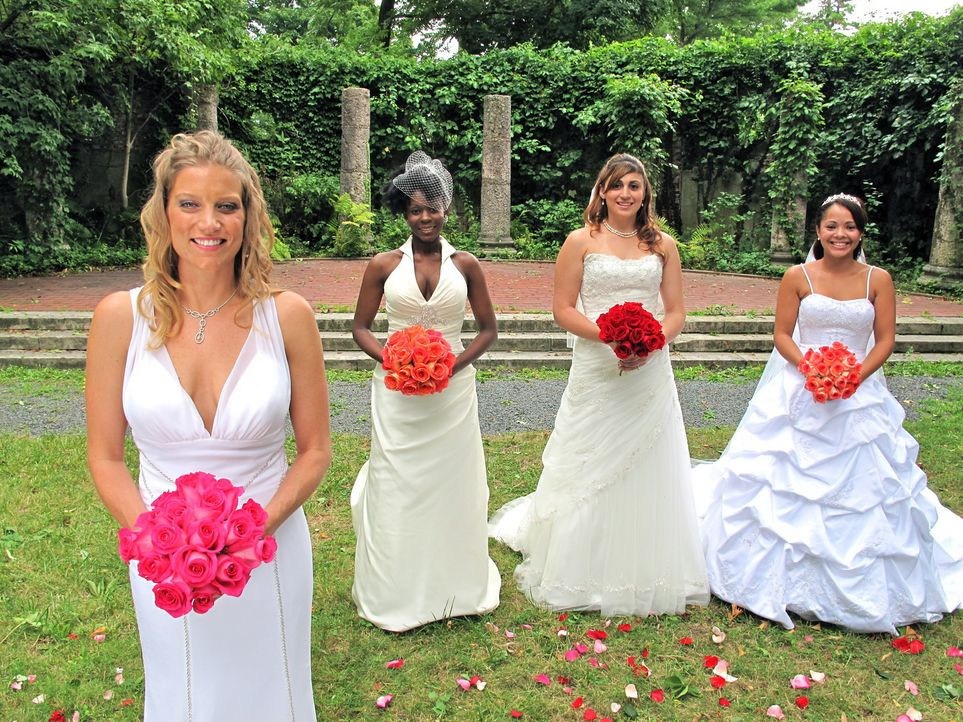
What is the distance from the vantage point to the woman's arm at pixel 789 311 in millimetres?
4770

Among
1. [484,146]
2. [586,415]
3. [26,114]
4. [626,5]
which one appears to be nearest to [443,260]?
[586,415]

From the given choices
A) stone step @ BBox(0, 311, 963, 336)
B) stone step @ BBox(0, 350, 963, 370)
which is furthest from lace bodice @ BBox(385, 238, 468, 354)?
stone step @ BBox(0, 311, 963, 336)

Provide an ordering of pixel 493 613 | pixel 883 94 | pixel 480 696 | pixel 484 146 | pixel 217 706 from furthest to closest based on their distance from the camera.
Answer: pixel 484 146, pixel 883 94, pixel 493 613, pixel 480 696, pixel 217 706

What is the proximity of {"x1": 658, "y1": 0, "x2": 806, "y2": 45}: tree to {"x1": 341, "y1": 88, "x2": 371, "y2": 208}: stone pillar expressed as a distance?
17.8 meters

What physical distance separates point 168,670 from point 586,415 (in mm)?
2908

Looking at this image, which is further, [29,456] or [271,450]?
[29,456]

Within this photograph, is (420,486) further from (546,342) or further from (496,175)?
(496,175)

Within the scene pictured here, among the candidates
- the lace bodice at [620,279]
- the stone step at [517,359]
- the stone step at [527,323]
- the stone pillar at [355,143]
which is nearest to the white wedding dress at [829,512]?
the lace bodice at [620,279]

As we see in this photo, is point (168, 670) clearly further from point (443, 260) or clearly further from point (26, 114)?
point (26, 114)

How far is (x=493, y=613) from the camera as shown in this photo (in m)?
4.45

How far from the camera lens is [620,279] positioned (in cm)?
459

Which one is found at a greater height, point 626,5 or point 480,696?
point 626,5

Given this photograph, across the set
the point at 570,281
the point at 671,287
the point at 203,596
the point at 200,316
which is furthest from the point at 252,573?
the point at 671,287

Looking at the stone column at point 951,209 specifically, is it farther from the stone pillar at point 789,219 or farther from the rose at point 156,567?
the rose at point 156,567
